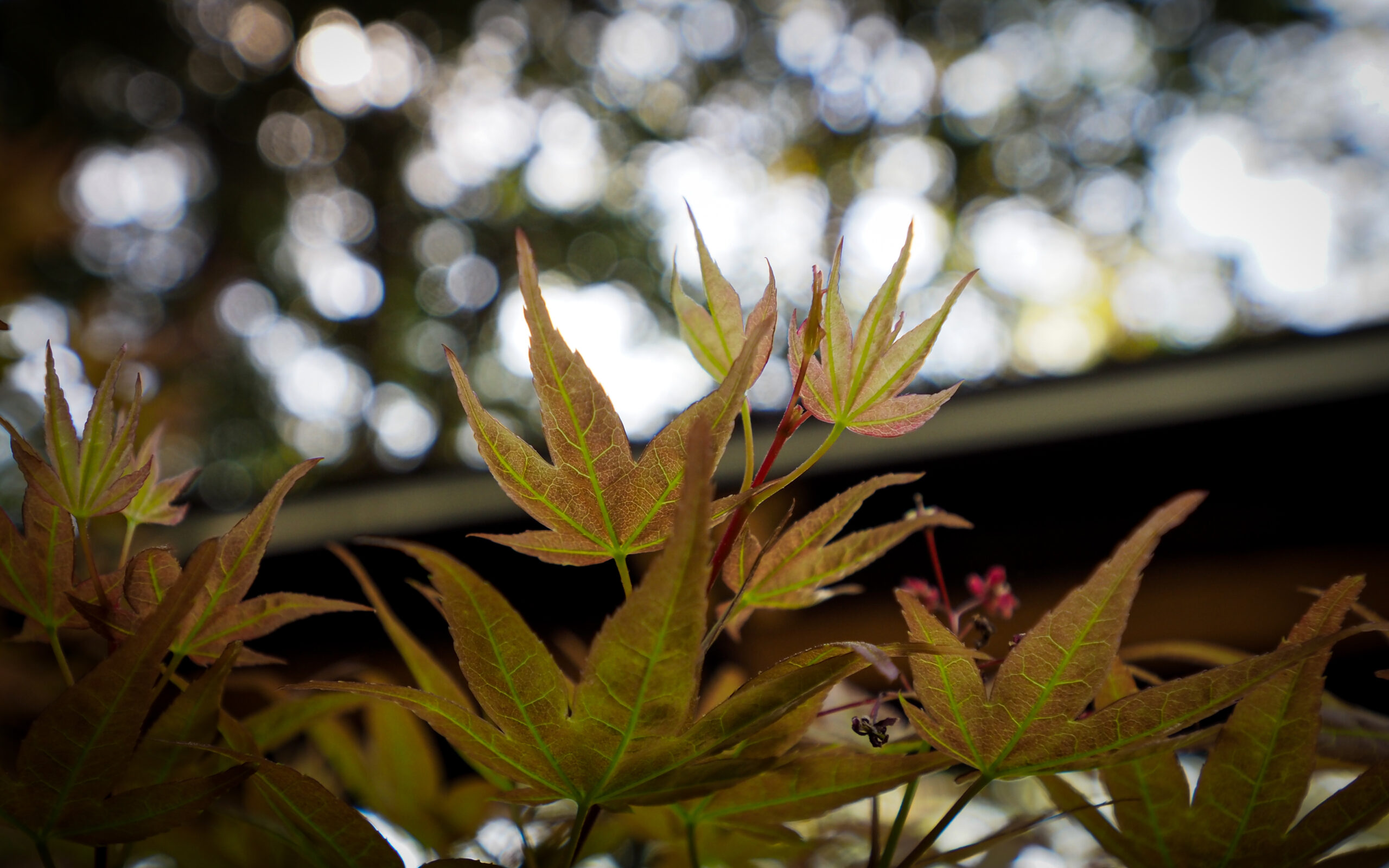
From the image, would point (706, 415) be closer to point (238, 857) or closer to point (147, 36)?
point (238, 857)

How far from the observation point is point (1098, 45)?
4723 millimetres

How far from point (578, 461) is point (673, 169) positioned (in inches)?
188

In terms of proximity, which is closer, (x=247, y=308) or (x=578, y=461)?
(x=578, y=461)

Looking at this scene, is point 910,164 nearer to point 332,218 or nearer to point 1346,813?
point 332,218

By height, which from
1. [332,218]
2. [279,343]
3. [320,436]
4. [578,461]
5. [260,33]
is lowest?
[320,436]

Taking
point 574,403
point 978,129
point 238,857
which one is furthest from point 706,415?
point 978,129

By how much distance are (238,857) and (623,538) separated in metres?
0.34

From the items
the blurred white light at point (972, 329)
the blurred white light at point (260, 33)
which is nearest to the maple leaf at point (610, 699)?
the blurred white light at point (972, 329)

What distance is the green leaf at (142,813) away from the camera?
21 centimetres

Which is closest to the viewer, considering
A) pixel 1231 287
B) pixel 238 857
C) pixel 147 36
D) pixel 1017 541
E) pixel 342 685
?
pixel 342 685

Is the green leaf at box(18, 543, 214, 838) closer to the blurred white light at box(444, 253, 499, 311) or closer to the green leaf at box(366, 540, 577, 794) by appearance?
the green leaf at box(366, 540, 577, 794)

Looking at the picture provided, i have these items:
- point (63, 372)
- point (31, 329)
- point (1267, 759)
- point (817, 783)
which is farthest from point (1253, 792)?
point (31, 329)

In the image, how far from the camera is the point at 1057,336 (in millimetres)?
4594

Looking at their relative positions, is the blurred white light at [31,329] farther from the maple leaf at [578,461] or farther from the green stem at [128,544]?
the maple leaf at [578,461]
